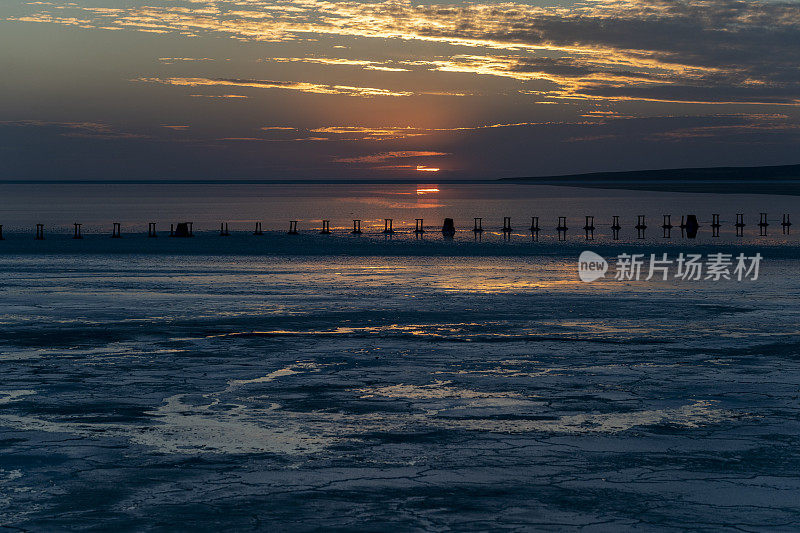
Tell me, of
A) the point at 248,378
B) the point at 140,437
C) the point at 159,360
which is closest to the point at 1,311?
the point at 159,360

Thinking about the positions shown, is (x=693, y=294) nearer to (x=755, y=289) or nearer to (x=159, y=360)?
(x=755, y=289)

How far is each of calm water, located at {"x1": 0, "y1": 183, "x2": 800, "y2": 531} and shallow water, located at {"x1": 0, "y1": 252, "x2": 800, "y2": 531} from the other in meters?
0.04

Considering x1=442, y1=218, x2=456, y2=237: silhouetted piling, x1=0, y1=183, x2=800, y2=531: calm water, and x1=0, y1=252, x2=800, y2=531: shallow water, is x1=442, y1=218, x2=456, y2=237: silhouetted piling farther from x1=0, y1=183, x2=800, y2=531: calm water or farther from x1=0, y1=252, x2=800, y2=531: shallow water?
x1=0, y1=252, x2=800, y2=531: shallow water

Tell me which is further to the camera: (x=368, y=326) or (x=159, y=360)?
(x=368, y=326)

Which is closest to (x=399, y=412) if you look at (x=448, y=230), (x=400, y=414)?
(x=400, y=414)

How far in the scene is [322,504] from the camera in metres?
7.92

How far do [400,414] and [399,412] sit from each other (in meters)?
0.11

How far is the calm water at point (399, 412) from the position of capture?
7.90 meters

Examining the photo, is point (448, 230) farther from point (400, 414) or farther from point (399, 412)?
point (400, 414)

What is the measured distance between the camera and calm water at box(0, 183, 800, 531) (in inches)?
311

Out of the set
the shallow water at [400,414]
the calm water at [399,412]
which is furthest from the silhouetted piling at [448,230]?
the shallow water at [400,414]

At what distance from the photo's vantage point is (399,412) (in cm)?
1142

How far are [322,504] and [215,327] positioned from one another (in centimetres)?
1155

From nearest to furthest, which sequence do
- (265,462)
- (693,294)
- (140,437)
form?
(265,462) → (140,437) → (693,294)
